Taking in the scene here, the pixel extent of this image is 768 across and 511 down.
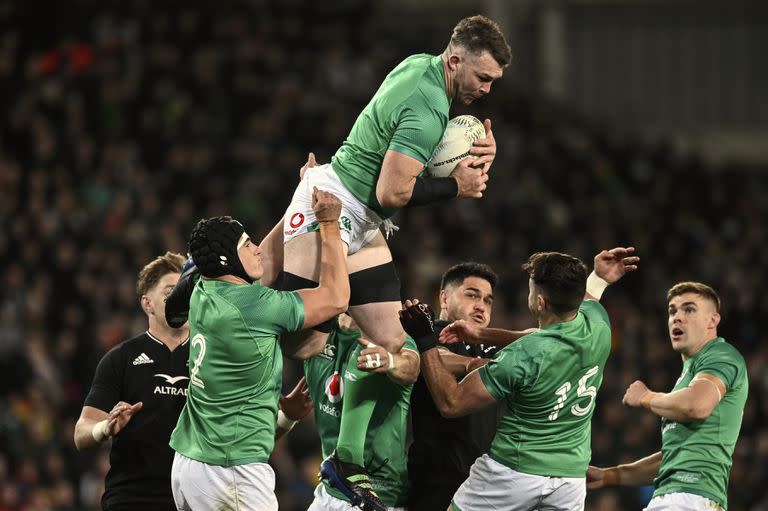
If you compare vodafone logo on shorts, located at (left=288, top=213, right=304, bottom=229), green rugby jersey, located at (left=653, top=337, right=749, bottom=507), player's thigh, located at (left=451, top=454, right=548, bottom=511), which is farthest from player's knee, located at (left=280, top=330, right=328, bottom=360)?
green rugby jersey, located at (left=653, top=337, right=749, bottom=507)

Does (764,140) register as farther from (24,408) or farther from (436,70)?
(436,70)

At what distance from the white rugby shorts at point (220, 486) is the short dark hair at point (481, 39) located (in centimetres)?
235

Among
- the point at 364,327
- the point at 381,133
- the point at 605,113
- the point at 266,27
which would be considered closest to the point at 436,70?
the point at 381,133

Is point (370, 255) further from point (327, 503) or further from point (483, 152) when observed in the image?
point (327, 503)

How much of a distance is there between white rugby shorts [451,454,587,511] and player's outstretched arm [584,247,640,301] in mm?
1030

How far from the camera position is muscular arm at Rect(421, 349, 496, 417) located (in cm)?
581

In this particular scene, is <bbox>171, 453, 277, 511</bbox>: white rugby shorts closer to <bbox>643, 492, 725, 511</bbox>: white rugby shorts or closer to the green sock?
the green sock

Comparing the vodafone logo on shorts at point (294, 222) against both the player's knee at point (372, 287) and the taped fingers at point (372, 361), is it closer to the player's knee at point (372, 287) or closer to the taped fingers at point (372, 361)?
the player's knee at point (372, 287)

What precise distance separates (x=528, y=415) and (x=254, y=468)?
1.43 meters

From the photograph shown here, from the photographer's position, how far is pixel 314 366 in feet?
22.0

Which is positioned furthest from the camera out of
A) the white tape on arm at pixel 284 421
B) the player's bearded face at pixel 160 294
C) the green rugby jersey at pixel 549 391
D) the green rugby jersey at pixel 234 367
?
the white tape on arm at pixel 284 421

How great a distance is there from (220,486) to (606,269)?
2.38 metres

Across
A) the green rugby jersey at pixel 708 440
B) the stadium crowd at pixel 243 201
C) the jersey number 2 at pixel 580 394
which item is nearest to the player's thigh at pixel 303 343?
the jersey number 2 at pixel 580 394

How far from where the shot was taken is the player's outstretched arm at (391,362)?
5.66 metres
